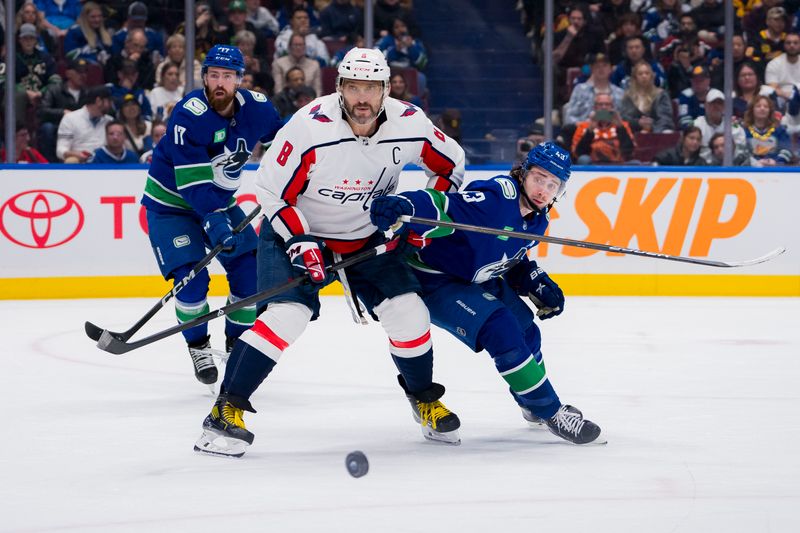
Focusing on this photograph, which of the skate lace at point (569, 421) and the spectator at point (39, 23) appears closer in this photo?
the skate lace at point (569, 421)

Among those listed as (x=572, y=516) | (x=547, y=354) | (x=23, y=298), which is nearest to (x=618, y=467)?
(x=572, y=516)

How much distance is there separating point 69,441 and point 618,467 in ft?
5.13

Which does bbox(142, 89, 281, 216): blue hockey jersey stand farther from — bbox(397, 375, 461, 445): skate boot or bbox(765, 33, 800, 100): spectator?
bbox(765, 33, 800, 100): spectator

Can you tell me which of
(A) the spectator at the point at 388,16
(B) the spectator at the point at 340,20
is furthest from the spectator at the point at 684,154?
(B) the spectator at the point at 340,20

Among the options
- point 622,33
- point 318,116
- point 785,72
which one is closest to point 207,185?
point 318,116

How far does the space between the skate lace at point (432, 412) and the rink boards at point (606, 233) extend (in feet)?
12.0

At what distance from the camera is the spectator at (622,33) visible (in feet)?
25.8

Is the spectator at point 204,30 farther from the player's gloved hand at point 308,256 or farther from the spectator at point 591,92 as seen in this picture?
the player's gloved hand at point 308,256

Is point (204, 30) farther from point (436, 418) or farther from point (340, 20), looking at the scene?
point (436, 418)

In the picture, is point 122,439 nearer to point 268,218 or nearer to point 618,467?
point 268,218

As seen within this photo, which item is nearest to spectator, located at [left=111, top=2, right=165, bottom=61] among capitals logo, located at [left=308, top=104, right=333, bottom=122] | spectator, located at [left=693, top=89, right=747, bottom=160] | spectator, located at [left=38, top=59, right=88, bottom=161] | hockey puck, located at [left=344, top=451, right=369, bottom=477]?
spectator, located at [left=38, top=59, right=88, bottom=161]

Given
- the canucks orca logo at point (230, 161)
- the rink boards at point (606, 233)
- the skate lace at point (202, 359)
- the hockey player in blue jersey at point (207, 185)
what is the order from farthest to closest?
the rink boards at point (606, 233) → the skate lace at point (202, 359) → the canucks orca logo at point (230, 161) → the hockey player in blue jersey at point (207, 185)

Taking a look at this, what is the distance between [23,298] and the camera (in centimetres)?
705

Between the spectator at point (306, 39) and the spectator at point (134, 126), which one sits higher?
the spectator at point (306, 39)
